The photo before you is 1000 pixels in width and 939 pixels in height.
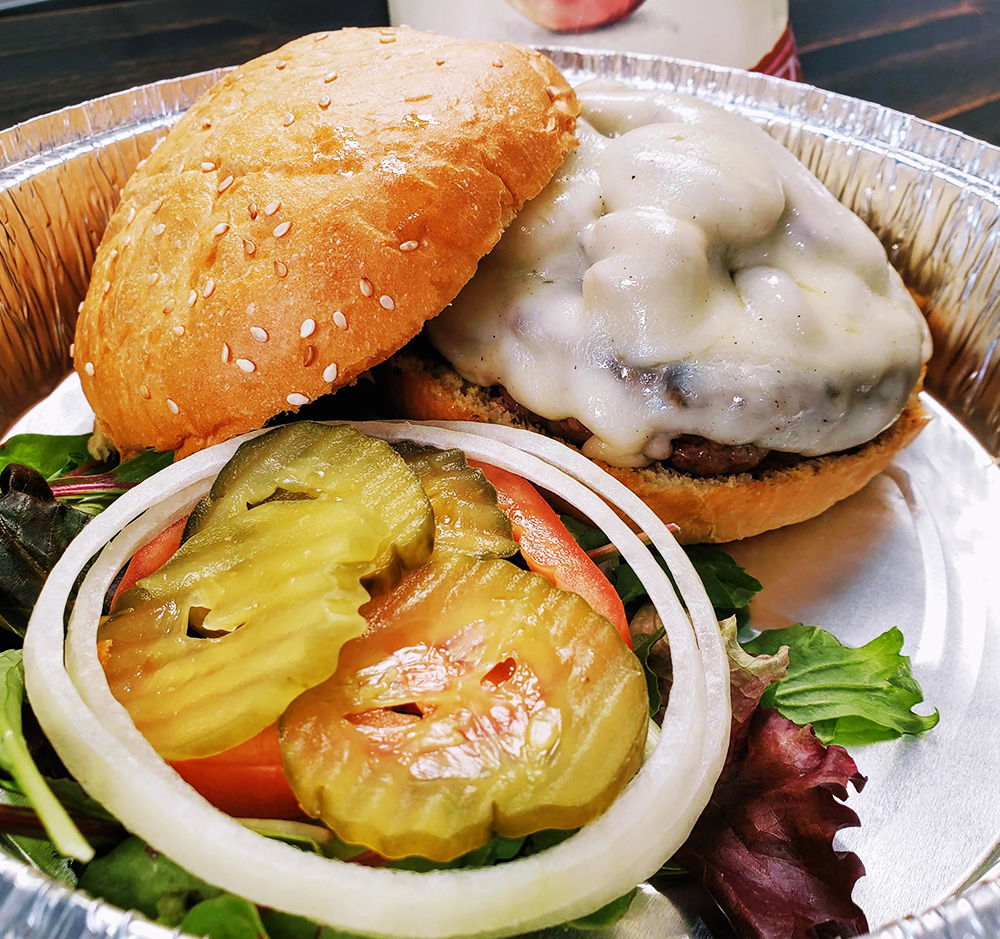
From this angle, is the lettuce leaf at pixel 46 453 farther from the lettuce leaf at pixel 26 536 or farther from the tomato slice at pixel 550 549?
the tomato slice at pixel 550 549

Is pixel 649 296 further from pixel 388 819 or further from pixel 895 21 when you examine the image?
pixel 895 21

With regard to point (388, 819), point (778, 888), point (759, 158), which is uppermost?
point (759, 158)

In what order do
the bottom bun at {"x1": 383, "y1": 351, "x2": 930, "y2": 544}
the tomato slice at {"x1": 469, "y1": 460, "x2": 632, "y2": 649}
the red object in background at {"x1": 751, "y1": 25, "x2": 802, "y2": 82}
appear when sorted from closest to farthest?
the tomato slice at {"x1": 469, "y1": 460, "x2": 632, "y2": 649}
the bottom bun at {"x1": 383, "y1": 351, "x2": 930, "y2": 544}
the red object in background at {"x1": 751, "y1": 25, "x2": 802, "y2": 82}

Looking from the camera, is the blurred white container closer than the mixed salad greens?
No

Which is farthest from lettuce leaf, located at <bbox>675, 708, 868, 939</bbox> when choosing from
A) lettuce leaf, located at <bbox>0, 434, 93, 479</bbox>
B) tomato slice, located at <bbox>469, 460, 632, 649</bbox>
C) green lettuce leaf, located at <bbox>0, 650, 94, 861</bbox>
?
lettuce leaf, located at <bbox>0, 434, 93, 479</bbox>

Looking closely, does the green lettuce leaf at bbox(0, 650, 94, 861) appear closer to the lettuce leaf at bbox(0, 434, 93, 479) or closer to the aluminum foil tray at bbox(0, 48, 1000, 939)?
the aluminum foil tray at bbox(0, 48, 1000, 939)

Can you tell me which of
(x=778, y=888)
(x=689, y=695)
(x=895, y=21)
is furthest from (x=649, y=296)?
(x=895, y=21)

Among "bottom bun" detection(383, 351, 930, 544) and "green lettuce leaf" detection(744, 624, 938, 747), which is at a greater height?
"bottom bun" detection(383, 351, 930, 544)
